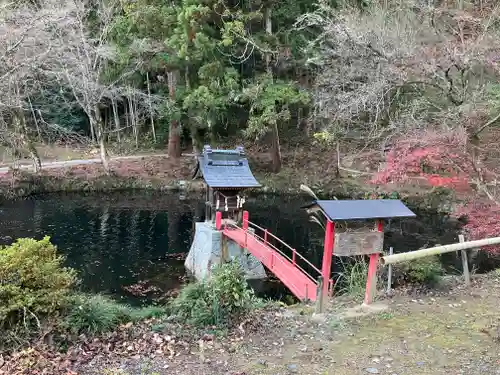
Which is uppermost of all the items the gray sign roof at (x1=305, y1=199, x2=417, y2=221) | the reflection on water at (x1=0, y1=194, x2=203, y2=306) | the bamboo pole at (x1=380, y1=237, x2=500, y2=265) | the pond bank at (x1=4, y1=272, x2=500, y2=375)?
the gray sign roof at (x1=305, y1=199, x2=417, y2=221)

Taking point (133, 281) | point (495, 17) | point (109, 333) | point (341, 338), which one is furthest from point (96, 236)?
point (495, 17)

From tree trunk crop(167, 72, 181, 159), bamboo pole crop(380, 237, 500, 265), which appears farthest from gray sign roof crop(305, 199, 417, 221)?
tree trunk crop(167, 72, 181, 159)

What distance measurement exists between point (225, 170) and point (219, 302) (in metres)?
8.87

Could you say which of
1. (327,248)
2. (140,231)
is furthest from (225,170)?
(327,248)

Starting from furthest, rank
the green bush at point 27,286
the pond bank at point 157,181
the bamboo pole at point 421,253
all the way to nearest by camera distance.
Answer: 1. the pond bank at point 157,181
2. the bamboo pole at point 421,253
3. the green bush at point 27,286

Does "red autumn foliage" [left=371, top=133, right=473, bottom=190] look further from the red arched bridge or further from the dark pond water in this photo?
the red arched bridge

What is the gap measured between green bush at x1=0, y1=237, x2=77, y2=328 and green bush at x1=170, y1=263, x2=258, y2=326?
172cm

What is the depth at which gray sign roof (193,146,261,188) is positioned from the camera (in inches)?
575

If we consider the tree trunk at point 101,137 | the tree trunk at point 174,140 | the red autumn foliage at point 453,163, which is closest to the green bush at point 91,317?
the red autumn foliage at point 453,163

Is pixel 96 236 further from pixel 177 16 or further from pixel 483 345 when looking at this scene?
pixel 483 345

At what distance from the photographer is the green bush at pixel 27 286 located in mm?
5926

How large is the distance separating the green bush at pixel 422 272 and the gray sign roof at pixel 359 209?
1.25 meters

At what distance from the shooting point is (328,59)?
21.9m

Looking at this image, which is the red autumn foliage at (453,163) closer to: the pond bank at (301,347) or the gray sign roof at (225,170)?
the gray sign roof at (225,170)
